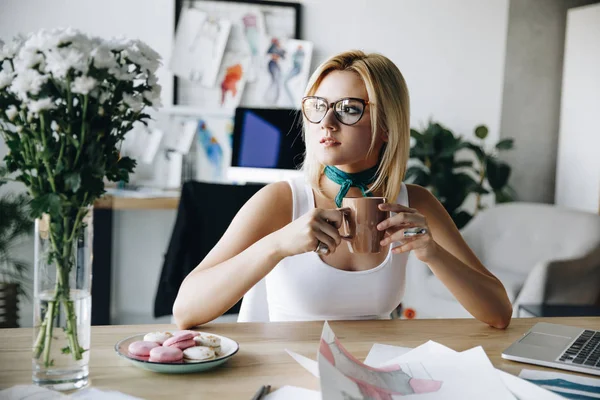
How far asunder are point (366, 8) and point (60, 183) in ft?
12.8

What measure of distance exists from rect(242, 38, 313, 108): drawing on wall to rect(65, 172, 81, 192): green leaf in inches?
136

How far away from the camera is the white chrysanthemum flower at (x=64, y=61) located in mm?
777

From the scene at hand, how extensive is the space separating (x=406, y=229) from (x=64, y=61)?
2.24 feet

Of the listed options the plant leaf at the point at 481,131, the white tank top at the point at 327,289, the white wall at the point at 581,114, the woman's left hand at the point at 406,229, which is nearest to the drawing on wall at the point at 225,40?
the plant leaf at the point at 481,131

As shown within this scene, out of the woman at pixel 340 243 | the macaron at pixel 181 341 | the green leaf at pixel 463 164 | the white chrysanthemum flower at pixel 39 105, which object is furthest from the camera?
the green leaf at pixel 463 164

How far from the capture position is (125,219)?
13.5 ft

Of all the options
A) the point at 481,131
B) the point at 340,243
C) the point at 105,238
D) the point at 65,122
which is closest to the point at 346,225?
the point at 340,243

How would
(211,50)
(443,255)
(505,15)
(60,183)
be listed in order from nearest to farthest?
(60,183), (443,255), (211,50), (505,15)

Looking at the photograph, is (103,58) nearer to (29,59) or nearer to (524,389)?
(29,59)

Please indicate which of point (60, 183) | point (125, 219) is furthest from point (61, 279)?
point (125, 219)

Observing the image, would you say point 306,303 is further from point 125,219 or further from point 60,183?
point 125,219

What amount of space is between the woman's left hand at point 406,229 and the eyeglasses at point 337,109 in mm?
258

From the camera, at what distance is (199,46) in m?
4.09

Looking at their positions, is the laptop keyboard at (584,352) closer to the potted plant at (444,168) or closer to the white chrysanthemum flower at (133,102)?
the white chrysanthemum flower at (133,102)
